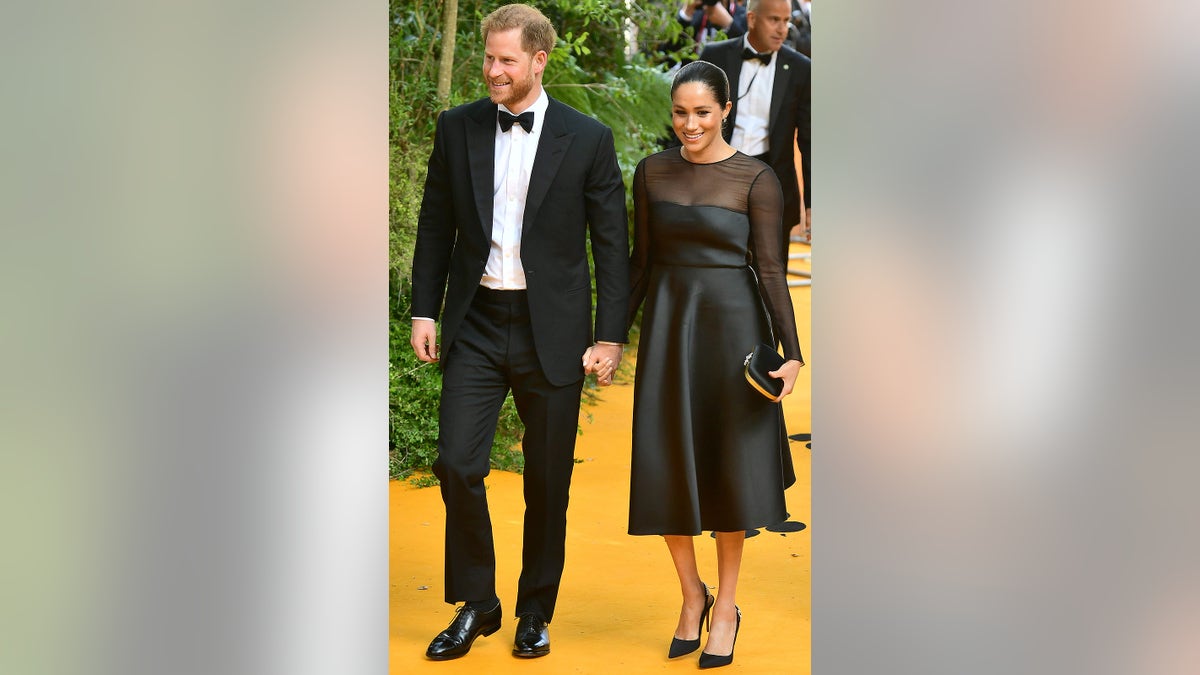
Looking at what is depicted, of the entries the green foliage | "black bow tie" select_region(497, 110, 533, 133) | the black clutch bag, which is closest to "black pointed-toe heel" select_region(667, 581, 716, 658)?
the black clutch bag

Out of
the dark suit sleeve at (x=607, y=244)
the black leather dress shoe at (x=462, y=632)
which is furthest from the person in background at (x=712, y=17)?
the black leather dress shoe at (x=462, y=632)

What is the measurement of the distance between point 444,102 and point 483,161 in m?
3.29

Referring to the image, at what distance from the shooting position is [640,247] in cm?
426

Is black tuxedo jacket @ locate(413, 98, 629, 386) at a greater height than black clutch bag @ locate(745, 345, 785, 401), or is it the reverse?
black tuxedo jacket @ locate(413, 98, 629, 386)

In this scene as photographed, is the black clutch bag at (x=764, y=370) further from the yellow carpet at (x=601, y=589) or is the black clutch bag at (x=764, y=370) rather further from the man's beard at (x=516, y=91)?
the man's beard at (x=516, y=91)

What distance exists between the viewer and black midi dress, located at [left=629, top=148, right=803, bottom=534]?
13.5 ft

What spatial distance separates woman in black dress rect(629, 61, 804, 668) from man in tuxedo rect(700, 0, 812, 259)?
2020mm

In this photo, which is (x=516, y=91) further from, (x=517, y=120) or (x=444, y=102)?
(x=444, y=102)

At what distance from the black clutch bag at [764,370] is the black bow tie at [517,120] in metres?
0.91

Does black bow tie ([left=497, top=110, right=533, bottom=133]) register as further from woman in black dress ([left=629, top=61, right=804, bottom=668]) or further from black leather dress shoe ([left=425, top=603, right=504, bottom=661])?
black leather dress shoe ([left=425, top=603, right=504, bottom=661])

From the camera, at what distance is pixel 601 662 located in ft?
14.2
